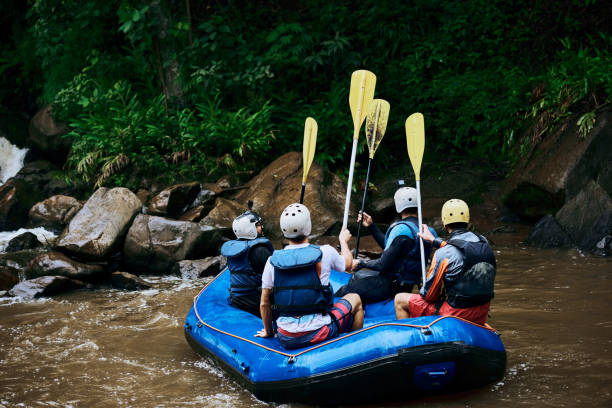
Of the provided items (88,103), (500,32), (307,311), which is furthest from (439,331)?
(88,103)

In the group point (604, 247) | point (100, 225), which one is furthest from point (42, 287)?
point (604, 247)

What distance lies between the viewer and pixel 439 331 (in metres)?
3.38

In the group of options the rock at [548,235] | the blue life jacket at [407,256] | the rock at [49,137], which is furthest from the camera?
the rock at [49,137]

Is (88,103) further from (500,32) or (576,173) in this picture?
(576,173)

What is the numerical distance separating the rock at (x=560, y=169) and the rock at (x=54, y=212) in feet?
21.2

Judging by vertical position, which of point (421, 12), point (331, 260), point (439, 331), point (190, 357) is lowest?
point (190, 357)

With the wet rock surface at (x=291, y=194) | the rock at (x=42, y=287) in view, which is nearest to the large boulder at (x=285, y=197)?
the wet rock surface at (x=291, y=194)

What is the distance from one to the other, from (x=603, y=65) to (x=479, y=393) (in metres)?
6.68

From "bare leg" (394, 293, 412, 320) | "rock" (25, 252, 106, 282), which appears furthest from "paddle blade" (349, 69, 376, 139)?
"rock" (25, 252, 106, 282)

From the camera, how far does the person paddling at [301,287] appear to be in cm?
346

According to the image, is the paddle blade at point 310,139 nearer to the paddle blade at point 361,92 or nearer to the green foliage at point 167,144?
the paddle blade at point 361,92

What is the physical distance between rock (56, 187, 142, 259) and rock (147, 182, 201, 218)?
86 cm

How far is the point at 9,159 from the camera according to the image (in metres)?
A: 12.2

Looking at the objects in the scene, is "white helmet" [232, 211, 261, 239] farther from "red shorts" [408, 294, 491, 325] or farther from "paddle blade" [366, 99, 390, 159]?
"paddle blade" [366, 99, 390, 159]
